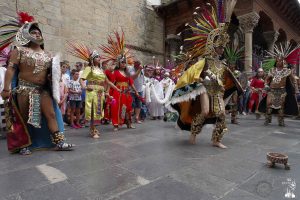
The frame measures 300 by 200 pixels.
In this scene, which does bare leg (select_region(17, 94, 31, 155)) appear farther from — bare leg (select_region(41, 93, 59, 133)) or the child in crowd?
the child in crowd

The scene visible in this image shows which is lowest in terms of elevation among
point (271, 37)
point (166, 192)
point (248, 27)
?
point (166, 192)

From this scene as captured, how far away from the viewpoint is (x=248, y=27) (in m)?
11.9

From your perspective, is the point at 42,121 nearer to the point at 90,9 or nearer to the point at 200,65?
the point at 200,65

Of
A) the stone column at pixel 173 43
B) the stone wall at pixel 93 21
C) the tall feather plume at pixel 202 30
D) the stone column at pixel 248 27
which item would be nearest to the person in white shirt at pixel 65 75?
the stone wall at pixel 93 21

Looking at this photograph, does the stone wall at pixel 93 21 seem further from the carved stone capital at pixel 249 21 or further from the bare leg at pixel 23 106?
the bare leg at pixel 23 106

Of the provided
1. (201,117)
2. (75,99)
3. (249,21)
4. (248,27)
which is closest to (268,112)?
(201,117)

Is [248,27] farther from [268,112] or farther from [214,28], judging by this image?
[214,28]

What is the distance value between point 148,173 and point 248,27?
36.2 ft

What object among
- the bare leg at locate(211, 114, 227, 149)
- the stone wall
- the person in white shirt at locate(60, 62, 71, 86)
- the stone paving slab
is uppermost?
the stone wall

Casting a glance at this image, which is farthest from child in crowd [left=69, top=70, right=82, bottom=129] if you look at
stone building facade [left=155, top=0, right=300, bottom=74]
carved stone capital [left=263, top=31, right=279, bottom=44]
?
carved stone capital [left=263, top=31, right=279, bottom=44]

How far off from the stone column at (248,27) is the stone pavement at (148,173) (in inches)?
330

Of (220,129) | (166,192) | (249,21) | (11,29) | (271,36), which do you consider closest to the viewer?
(166,192)

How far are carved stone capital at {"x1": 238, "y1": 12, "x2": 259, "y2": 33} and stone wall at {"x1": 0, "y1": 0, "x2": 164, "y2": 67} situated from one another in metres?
5.09

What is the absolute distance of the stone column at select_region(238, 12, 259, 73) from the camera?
1168 cm
